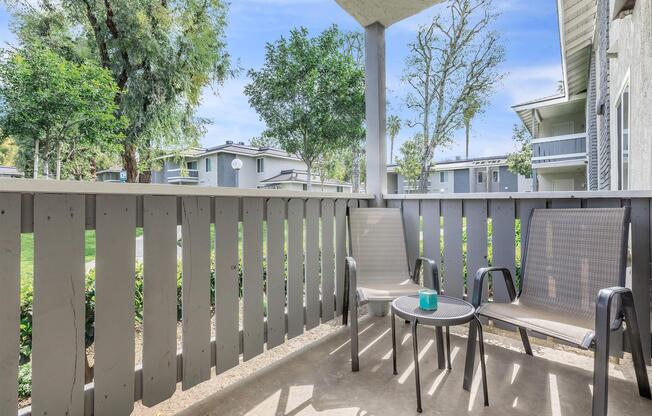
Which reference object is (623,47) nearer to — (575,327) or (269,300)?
(575,327)

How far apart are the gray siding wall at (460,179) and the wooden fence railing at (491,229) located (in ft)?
17.9

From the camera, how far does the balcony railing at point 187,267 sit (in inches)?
50.4

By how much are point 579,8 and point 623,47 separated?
298 centimetres

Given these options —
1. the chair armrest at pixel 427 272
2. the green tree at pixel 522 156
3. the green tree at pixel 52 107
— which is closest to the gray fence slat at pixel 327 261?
the chair armrest at pixel 427 272

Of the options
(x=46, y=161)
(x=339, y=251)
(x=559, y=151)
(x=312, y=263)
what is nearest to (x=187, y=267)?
(x=312, y=263)

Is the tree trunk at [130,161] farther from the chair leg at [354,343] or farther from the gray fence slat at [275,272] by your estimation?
the chair leg at [354,343]


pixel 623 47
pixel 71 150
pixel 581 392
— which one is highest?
pixel 623 47

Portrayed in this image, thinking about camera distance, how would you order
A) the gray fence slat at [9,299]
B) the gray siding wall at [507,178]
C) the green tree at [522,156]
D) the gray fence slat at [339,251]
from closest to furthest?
the gray fence slat at [9,299]
the gray fence slat at [339,251]
the gray siding wall at [507,178]
the green tree at [522,156]

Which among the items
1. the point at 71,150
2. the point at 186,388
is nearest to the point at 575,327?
the point at 186,388

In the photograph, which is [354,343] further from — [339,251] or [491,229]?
[491,229]

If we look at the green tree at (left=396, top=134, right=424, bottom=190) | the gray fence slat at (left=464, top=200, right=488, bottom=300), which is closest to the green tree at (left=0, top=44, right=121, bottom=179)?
the gray fence slat at (left=464, top=200, right=488, bottom=300)

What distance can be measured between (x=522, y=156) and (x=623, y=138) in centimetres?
898

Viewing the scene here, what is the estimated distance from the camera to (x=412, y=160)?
5.94 meters

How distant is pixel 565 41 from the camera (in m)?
6.31
